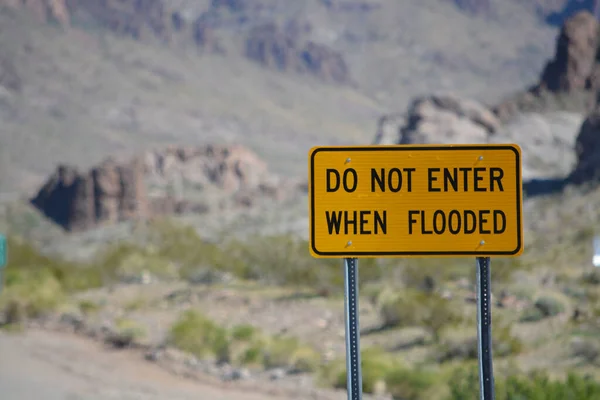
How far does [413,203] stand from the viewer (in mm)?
5172

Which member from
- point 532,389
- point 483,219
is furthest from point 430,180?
point 532,389

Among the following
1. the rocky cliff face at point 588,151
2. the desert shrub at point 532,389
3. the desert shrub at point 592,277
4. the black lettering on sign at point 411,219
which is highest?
the rocky cliff face at point 588,151

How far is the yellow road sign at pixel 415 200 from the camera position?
202 inches

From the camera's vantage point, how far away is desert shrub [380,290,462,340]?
14.9 meters

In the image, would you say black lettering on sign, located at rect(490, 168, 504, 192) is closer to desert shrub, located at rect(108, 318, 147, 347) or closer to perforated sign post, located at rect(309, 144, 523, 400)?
perforated sign post, located at rect(309, 144, 523, 400)

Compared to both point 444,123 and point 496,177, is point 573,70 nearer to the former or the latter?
point 444,123

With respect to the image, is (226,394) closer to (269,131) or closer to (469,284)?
(469,284)

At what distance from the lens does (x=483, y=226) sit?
5.12 meters

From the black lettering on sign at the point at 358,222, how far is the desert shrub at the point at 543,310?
37.9 feet

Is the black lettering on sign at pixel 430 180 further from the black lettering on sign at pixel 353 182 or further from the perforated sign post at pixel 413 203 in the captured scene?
the black lettering on sign at pixel 353 182

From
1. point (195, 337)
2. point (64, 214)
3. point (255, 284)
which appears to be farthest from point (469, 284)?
point (64, 214)

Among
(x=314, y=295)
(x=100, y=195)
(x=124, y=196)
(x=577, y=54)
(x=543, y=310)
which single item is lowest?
(x=543, y=310)

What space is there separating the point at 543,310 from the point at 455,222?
11.9m

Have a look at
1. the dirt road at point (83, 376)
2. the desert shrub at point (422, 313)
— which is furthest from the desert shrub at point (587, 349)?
the dirt road at point (83, 376)
